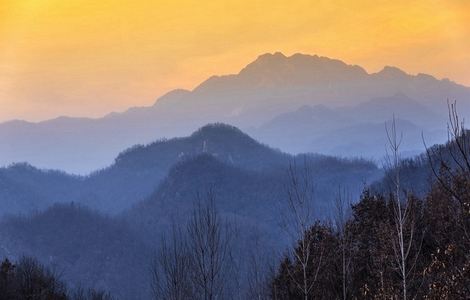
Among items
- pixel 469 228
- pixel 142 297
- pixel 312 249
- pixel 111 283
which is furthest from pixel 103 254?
pixel 469 228

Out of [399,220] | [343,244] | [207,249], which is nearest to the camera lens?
[399,220]

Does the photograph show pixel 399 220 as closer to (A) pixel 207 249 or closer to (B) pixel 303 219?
(B) pixel 303 219

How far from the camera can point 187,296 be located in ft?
60.7

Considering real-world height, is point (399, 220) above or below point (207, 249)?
above

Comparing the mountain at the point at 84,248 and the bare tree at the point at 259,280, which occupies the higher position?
the mountain at the point at 84,248

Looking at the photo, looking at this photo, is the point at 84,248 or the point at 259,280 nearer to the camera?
the point at 259,280

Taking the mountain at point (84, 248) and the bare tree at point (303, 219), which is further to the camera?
the mountain at point (84, 248)

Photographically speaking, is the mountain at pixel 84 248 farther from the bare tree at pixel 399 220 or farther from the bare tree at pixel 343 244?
the bare tree at pixel 399 220

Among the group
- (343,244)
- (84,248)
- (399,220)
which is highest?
(84,248)

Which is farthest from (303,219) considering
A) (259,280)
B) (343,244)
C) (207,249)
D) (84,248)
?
(84,248)

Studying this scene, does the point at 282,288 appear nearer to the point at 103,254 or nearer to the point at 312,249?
the point at 312,249

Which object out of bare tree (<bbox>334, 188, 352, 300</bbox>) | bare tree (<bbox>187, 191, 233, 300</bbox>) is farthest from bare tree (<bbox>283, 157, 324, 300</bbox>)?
bare tree (<bbox>187, 191, 233, 300</bbox>)

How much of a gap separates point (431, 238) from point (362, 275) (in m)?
3.56

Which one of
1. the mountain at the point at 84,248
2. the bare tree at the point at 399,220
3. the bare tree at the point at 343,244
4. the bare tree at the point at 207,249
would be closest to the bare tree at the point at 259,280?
the bare tree at the point at 207,249
